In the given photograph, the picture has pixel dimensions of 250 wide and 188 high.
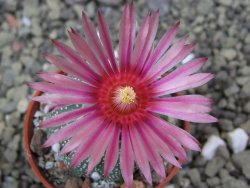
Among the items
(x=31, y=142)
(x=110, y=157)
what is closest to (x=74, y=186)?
(x=31, y=142)

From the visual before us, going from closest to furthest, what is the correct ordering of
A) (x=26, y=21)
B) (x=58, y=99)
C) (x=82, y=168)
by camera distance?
(x=58, y=99), (x=82, y=168), (x=26, y=21)

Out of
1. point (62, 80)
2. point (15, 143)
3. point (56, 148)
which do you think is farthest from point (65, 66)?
point (15, 143)

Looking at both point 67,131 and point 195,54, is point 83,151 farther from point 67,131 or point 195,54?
point 195,54

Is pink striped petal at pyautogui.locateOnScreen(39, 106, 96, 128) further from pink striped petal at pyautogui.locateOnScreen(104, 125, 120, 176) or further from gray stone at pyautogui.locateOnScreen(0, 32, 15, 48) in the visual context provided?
gray stone at pyautogui.locateOnScreen(0, 32, 15, 48)

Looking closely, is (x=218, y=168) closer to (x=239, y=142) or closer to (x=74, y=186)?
(x=239, y=142)

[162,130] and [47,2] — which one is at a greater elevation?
[47,2]

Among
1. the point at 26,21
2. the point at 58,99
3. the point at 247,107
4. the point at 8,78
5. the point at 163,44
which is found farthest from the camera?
the point at 26,21
